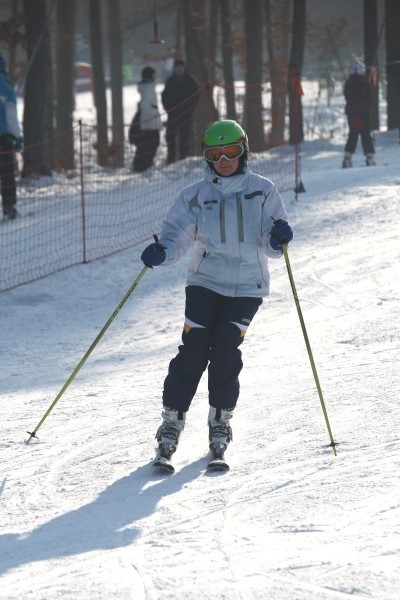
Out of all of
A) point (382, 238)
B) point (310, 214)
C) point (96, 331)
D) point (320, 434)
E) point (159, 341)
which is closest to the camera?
point (320, 434)

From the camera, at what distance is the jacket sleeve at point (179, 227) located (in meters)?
5.85

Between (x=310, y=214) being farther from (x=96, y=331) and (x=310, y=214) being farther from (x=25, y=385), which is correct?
(x=25, y=385)

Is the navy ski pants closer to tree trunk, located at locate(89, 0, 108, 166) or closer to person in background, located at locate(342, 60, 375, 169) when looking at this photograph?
person in background, located at locate(342, 60, 375, 169)

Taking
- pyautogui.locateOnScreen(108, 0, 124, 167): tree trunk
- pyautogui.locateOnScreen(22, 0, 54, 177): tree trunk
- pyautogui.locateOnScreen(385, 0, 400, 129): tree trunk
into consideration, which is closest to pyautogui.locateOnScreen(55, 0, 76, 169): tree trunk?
pyautogui.locateOnScreen(108, 0, 124, 167): tree trunk

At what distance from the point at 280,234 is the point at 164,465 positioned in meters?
1.31

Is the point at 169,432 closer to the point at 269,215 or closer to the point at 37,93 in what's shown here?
the point at 269,215

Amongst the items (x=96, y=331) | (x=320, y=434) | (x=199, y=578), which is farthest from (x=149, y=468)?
(x=96, y=331)

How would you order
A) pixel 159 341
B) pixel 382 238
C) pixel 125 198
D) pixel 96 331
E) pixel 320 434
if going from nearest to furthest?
pixel 320 434
pixel 159 341
pixel 96 331
pixel 382 238
pixel 125 198

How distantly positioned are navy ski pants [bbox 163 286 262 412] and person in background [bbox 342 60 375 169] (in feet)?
36.4

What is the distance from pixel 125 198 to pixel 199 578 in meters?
11.7

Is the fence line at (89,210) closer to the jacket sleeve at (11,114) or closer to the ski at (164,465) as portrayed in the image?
the jacket sleeve at (11,114)

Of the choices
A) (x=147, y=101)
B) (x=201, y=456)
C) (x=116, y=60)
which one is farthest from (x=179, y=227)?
(x=116, y=60)

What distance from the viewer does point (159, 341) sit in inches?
357

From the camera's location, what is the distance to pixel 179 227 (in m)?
5.88
